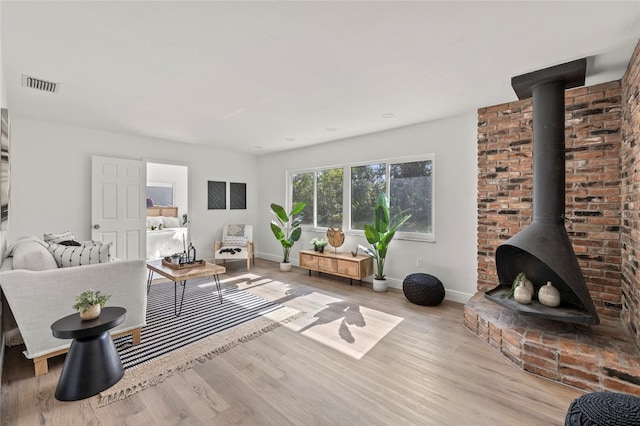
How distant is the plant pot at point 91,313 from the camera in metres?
2.05

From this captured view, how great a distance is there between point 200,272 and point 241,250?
2.18m

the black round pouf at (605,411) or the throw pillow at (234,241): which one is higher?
the throw pillow at (234,241)

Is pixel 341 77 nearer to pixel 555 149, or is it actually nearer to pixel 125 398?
pixel 555 149

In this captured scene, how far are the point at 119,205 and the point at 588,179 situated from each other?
6415mm

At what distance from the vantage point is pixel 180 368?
7.39 feet

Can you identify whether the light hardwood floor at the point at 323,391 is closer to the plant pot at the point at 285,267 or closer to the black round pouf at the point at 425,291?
the black round pouf at the point at 425,291

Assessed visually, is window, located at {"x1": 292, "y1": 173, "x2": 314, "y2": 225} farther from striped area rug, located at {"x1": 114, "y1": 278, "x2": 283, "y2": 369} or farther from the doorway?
the doorway

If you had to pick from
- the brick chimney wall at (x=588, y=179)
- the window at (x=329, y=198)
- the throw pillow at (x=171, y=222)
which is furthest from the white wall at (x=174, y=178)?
the brick chimney wall at (x=588, y=179)

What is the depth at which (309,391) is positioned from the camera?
2.00 metres

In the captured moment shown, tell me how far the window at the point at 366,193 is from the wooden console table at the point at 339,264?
0.56 metres

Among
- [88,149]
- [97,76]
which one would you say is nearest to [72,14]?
[97,76]

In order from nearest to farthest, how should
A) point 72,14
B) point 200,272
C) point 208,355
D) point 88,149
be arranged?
point 72,14
point 208,355
point 200,272
point 88,149

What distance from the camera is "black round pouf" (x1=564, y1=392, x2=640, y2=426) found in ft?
4.14

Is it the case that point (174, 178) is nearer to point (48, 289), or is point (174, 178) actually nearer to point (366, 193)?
point (366, 193)
